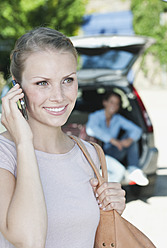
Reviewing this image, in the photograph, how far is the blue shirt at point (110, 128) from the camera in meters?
5.30

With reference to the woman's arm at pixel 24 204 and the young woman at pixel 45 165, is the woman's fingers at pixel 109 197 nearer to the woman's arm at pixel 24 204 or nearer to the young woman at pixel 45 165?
the young woman at pixel 45 165

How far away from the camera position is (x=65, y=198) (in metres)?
1.44

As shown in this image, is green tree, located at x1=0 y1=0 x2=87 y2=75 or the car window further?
green tree, located at x1=0 y1=0 x2=87 y2=75

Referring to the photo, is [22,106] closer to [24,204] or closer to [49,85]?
[49,85]

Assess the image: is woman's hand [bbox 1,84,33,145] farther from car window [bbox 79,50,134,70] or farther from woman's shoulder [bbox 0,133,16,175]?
car window [bbox 79,50,134,70]

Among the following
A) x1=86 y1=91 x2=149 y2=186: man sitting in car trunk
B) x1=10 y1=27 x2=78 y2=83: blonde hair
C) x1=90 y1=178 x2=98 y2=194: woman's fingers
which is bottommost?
x1=90 y1=178 x2=98 y2=194: woman's fingers

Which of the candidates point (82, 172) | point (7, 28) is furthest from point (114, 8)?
point (82, 172)

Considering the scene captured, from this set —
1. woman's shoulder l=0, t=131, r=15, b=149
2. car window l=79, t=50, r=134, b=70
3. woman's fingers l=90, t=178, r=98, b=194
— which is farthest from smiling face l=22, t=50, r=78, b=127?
car window l=79, t=50, r=134, b=70

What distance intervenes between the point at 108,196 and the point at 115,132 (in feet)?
13.3

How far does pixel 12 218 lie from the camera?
3.93 ft

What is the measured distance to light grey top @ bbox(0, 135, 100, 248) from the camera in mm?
1384

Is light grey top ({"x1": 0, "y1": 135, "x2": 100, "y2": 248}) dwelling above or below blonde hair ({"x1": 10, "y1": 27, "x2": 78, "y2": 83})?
below

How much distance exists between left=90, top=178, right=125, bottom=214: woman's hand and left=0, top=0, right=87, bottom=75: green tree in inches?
562

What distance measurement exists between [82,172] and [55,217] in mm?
245
